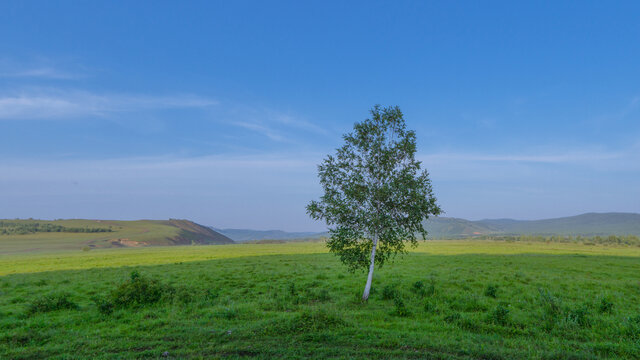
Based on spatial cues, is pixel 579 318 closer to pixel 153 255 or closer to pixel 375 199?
pixel 375 199

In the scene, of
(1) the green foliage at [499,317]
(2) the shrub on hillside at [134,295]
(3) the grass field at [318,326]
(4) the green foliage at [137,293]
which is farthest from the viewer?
(4) the green foliage at [137,293]

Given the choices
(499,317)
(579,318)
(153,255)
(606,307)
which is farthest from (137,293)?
(153,255)

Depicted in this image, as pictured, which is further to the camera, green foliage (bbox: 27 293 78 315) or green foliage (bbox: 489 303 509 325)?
green foliage (bbox: 27 293 78 315)

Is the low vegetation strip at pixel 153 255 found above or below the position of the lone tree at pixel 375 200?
below

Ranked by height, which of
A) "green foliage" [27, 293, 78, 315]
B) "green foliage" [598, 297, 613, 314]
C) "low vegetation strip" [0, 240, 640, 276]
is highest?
"green foliage" [598, 297, 613, 314]

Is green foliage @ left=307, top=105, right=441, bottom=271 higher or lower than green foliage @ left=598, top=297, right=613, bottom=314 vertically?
higher

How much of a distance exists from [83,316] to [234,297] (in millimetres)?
8507

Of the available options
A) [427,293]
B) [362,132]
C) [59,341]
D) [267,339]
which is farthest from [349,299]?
[59,341]

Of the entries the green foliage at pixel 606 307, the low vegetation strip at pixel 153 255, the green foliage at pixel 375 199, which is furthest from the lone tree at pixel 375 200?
the low vegetation strip at pixel 153 255

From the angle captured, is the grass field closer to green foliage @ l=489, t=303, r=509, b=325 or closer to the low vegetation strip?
green foliage @ l=489, t=303, r=509, b=325

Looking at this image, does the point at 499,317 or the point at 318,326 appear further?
the point at 499,317

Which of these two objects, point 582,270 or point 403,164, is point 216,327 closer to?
point 403,164

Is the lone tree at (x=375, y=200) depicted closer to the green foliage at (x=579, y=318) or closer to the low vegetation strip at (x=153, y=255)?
the green foliage at (x=579, y=318)

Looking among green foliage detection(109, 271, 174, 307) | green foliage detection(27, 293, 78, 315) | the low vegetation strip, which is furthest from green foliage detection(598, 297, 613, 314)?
the low vegetation strip
